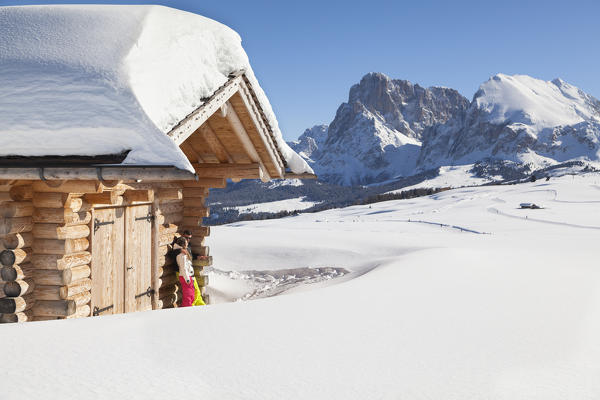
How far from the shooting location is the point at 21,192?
5703 mm

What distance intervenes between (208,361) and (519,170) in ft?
586

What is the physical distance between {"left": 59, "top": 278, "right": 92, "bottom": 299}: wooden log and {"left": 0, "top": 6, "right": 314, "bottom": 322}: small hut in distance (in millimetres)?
15

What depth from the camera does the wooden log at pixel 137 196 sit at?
279 inches

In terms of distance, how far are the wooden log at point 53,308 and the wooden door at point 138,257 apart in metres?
1.37

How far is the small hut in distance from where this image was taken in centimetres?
477

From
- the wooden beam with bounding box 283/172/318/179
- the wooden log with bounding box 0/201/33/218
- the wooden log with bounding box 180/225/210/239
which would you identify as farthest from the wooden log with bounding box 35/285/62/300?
the wooden beam with bounding box 283/172/318/179

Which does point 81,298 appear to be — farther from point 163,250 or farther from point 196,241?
point 196,241

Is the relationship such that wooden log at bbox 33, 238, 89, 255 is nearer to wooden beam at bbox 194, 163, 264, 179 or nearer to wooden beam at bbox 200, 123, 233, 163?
wooden beam at bbox 200, 123, 233, 163

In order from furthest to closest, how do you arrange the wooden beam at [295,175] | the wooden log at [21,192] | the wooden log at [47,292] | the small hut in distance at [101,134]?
the wooden beam at [295,175] → the wooden log at [47,292] → the wooden log at [21,192] → the small hut in distance at [101,134]

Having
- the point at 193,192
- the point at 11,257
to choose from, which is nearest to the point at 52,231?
the point at 11,257

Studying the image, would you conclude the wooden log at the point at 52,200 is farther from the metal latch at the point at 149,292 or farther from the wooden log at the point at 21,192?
the metal latch at the point at 149,292

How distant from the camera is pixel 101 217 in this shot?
6648 mm

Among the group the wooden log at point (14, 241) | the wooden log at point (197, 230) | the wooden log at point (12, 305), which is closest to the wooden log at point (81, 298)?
the wooden log at point (12, 305)

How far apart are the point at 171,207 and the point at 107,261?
6.76 ft
